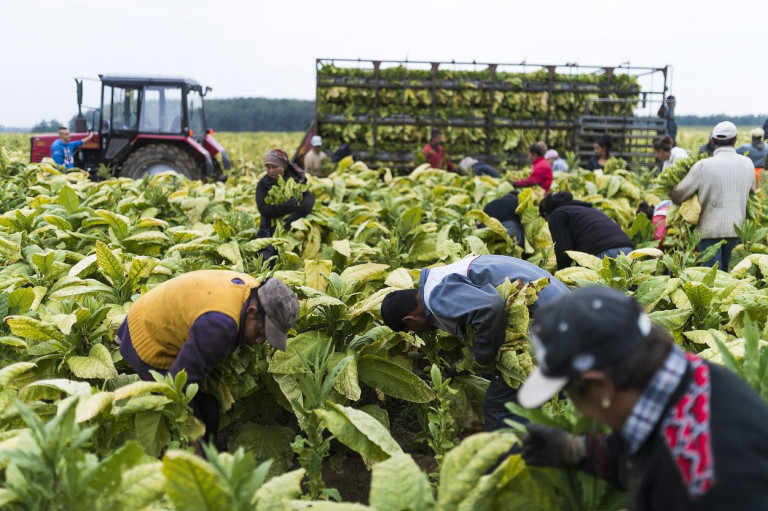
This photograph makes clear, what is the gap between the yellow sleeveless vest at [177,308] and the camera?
275 cm

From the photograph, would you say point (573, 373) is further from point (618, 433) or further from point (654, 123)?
point (654, 123)

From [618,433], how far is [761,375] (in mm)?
606

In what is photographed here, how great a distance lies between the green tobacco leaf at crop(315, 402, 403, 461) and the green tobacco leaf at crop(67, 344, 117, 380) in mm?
1098

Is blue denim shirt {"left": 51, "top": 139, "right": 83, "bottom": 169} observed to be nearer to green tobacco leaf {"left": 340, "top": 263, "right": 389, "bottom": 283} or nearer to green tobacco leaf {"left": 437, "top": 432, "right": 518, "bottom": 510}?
green tobacco leaf {"left": 340, "top": 263, "right": 389, "bottom": 283}

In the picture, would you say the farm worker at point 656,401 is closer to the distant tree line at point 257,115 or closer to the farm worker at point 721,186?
the farm worker at point 721,186

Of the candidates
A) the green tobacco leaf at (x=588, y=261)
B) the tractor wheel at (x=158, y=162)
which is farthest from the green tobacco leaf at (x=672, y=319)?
the tractor wheel at (x=158, y=162)

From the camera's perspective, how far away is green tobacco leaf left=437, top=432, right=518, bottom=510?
1.84 meters

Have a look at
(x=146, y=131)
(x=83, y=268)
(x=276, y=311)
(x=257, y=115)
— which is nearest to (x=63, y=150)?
(x=146, y=131)

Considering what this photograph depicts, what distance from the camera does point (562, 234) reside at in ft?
16.0

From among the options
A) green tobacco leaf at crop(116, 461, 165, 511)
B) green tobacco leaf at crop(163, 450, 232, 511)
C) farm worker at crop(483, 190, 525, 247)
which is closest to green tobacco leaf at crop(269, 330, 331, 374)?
green tobacco leaf at crop(116, 461, 165, 511)

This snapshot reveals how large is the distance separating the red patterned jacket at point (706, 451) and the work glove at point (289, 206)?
4.04m

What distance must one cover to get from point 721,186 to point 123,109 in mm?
9738

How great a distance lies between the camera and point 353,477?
3305 millimetres

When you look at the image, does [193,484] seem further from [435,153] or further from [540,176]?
[435,153]
